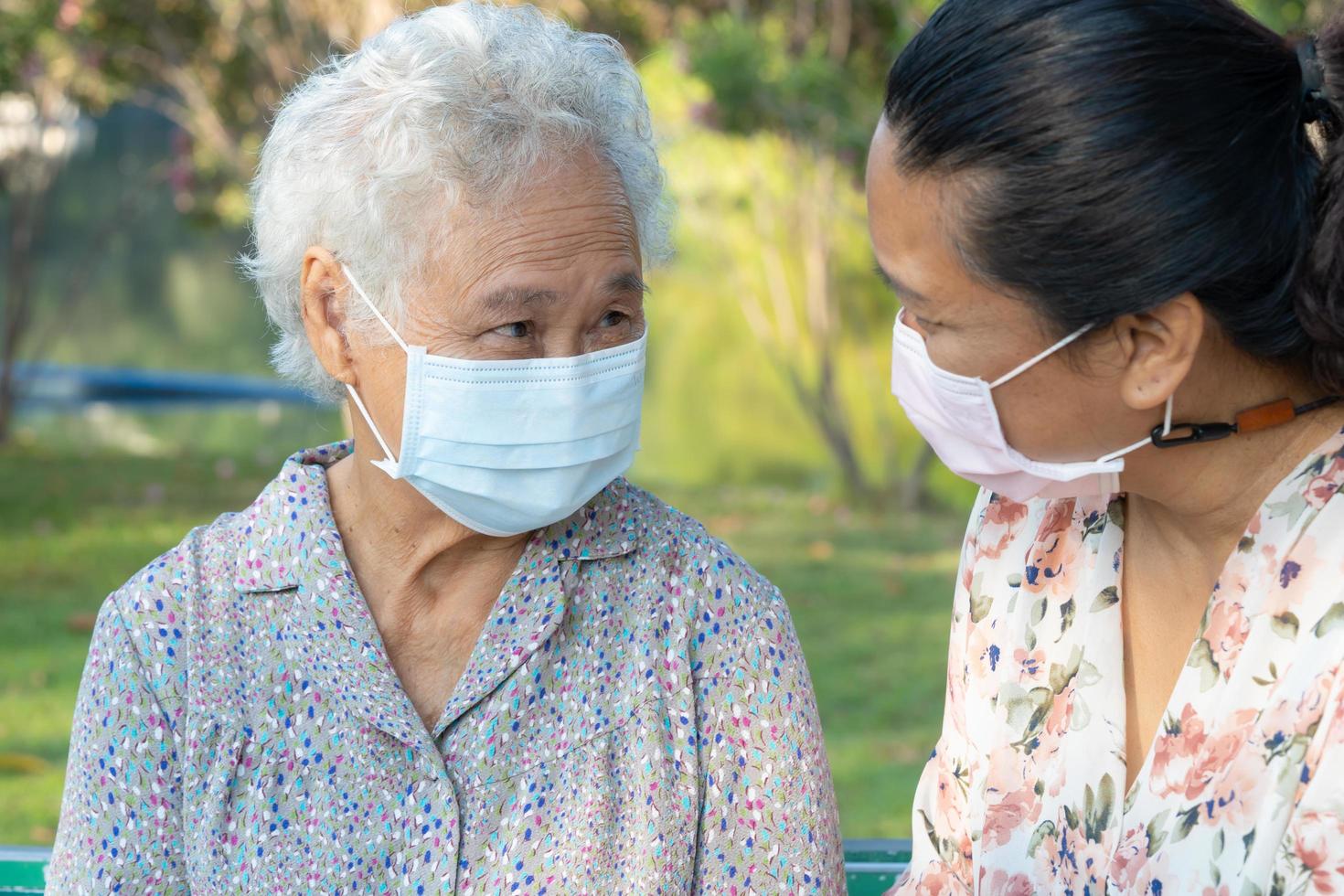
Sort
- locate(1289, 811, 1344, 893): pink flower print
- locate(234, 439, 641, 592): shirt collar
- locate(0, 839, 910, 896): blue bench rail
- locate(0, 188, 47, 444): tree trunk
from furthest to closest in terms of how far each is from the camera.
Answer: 1. locate(0, 188, 47, 444): tree trunk
2. locate(0, 839, 910, 896): blue bench rail
3. locate(234, 439, 641, 592): shirt collar
4. locate(1289, 811, 1344, 893): pink flower print

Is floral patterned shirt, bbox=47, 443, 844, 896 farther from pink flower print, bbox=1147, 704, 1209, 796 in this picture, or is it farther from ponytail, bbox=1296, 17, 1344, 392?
ponytail, bbox=1296, 17, 1344, 392

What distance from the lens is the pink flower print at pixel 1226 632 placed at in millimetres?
1864

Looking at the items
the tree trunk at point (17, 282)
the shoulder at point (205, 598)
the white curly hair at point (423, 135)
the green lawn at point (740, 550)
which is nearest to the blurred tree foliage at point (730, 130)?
the tree trunk at point (17, 282)

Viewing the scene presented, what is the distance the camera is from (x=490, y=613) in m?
2.19

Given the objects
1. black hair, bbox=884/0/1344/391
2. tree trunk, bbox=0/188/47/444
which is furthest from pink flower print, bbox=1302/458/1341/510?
tree trunk, bbox=0/188/47/444

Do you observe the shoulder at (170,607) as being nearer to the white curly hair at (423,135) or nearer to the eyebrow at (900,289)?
the white curly hair at (423,135)

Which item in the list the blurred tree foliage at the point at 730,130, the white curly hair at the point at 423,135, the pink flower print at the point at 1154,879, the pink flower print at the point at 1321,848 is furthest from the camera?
the blurred tree foliage at the point at 730,130

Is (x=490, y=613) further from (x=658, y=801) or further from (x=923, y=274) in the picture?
(x=923, y=274)

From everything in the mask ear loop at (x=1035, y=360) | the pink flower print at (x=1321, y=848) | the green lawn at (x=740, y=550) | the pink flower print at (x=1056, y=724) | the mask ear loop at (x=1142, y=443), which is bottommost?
the green lawn at (x=740, y=550)

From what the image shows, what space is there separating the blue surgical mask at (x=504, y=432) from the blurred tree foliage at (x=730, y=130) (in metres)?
3.18

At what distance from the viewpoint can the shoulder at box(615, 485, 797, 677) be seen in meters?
2.19

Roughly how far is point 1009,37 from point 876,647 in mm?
4588

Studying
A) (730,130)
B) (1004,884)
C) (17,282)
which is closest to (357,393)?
(1004,884)

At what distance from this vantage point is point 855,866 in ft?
8.53
